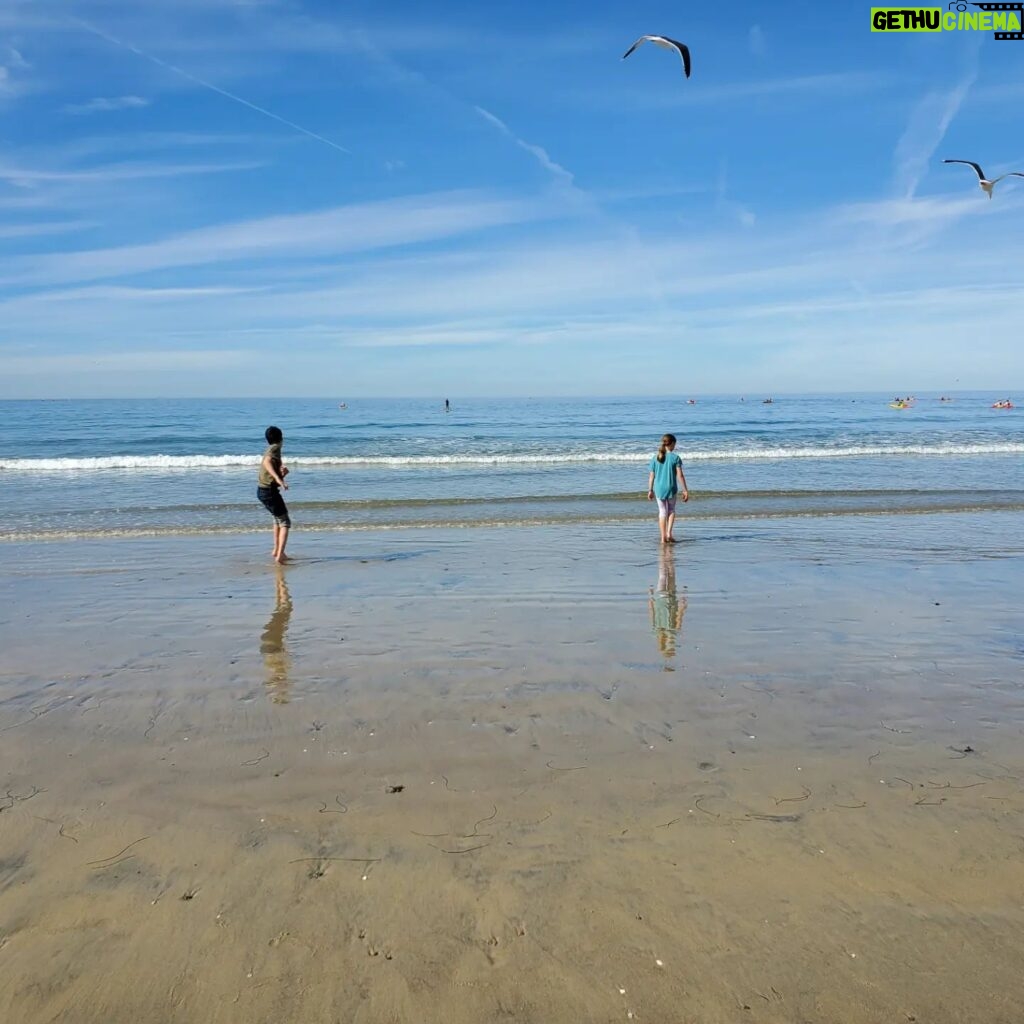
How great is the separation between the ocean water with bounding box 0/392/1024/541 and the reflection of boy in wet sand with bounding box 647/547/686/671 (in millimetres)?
5728

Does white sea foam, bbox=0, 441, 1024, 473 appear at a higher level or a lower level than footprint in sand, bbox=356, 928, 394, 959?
higher

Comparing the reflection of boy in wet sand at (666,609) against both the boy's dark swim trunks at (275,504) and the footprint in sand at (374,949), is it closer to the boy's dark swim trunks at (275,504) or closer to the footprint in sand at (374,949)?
the footprint in sand at (374,949)

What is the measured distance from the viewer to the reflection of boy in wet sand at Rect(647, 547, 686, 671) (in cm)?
705

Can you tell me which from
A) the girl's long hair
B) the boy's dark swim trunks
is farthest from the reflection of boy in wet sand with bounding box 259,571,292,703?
the girl's long hair

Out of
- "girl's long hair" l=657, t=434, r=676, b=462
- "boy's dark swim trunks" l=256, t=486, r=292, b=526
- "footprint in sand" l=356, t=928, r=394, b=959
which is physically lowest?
"footprint in sand" l=356, t=928, r=394, b=959

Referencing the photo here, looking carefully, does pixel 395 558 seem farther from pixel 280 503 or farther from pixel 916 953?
pixel 916 953

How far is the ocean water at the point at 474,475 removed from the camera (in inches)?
660

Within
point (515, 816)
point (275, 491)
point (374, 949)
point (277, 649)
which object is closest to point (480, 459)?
point (275, 491)

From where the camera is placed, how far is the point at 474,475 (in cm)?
2502

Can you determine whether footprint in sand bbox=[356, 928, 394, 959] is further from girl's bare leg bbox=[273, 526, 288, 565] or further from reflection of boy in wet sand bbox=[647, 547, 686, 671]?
girl's bare leg bbox=[273, 526, 288, 565]

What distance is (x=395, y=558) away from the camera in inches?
463

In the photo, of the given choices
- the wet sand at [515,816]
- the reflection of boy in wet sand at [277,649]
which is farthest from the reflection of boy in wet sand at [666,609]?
the reflection of boy in wet sand at [277,649]

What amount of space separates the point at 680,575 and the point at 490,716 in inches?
217

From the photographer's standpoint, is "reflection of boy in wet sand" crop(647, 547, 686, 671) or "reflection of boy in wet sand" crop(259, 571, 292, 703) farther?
"reflection of boy in wet sand" crop(647, 547, 686, 671)
